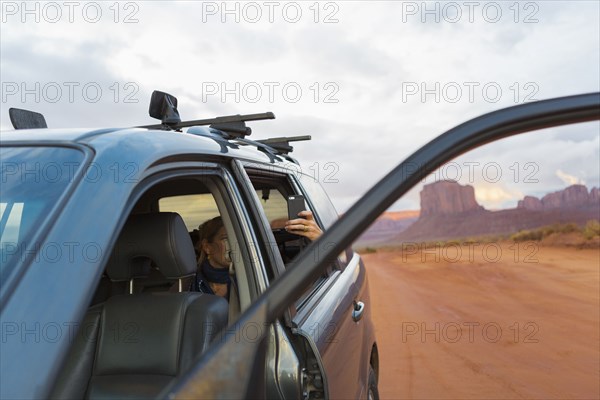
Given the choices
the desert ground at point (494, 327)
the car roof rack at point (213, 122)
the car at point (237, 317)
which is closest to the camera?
the car at point (237, 317)

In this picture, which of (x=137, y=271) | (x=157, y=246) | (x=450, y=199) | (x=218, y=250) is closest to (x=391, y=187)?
(x=450, y=199)

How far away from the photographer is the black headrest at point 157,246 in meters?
2.13

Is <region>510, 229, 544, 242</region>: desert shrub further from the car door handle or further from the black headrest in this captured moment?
the car door handle

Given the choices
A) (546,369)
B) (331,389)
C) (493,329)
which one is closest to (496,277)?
(493,329)

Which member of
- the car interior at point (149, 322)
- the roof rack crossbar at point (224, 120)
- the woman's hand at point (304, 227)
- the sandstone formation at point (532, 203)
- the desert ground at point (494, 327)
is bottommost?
the desert ground at point (494, 327)

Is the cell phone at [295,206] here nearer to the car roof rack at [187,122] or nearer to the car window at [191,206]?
the car roof rack at [187,122]

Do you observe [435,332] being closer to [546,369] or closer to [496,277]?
[546,369]

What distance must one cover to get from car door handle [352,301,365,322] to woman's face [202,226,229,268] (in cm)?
84

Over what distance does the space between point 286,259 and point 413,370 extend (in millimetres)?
3031

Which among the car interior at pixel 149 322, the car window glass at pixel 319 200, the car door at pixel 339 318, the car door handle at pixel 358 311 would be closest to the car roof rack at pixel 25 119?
the car interior at pixel 149 322

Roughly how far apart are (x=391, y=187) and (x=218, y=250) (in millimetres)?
2467

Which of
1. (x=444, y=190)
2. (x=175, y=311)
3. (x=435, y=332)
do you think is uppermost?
(x=444, y=190)

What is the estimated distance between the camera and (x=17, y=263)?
4.07 feet

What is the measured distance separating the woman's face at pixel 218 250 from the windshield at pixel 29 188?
1.75m
